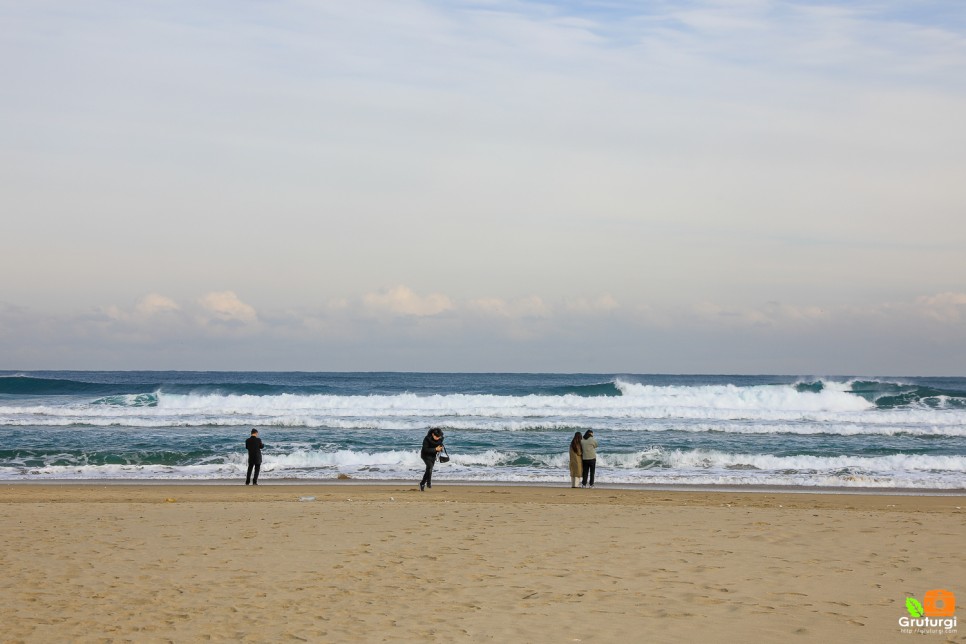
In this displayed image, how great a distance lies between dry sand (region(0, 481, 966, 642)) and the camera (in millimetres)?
6570

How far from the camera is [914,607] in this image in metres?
7.07

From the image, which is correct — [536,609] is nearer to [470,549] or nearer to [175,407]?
[470,549]

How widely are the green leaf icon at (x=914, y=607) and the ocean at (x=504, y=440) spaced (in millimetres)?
12749

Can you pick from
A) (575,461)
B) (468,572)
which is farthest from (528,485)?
(468,572)

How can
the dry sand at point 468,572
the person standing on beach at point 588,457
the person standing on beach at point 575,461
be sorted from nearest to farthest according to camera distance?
the dry sand at point 468,572
the person standing on beach at point 575,461
the person standing on beach at point 588,457

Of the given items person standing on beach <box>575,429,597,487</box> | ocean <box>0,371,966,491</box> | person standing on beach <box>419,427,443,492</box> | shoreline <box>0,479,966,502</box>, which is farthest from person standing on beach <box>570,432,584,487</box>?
person standing on beach <box>419,427,443,492</box>

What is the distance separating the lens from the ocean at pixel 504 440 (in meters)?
21.7

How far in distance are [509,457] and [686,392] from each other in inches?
1032

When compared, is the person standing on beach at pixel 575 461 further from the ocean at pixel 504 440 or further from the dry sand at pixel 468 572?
A: the dry sand at pixel 468 572

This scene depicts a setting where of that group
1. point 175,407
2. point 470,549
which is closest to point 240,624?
point 470,549

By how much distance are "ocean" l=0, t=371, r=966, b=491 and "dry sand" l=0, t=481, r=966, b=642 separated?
25.9 feet

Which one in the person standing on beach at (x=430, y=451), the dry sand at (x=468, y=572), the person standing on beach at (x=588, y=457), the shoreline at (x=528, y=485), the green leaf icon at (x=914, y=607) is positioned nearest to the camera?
the dry sand at (x=468, y=572)

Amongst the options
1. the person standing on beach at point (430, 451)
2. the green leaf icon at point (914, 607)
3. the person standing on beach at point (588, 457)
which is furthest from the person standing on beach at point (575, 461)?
the green leaf icon at point (914, 607)

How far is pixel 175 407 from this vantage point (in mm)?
41719
